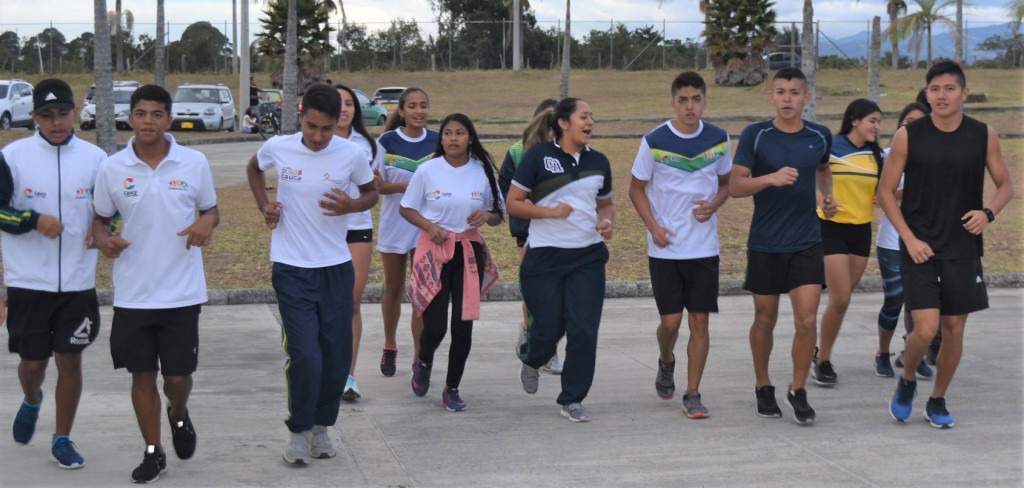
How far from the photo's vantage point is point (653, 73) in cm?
5384

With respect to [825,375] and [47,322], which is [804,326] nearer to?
[825,375]

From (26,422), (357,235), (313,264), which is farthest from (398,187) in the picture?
(26,422)

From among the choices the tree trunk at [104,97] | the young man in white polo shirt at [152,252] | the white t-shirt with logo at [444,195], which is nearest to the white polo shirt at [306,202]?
the young man in white polo shirt at [152,252]

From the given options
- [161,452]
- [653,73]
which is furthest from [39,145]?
[653,73]

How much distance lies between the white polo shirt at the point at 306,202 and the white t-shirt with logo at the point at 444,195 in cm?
111

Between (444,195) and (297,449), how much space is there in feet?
6.54

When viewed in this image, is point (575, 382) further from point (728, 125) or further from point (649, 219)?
point (728, 125)

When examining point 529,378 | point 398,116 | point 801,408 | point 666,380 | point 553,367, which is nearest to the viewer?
point 801,408

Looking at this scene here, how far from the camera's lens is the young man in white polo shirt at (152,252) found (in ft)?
19.0

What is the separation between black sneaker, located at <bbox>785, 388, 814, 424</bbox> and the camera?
7109 millimetres

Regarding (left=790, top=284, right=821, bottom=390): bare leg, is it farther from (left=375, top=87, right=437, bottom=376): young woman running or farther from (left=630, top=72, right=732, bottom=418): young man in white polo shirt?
(left=375, top=87, right=437, bottom=376): young woman running

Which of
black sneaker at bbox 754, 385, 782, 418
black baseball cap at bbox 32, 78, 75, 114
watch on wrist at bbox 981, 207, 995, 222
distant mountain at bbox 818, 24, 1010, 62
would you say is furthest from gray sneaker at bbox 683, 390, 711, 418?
distant mountain at bbox 818, 24, 1010, 62

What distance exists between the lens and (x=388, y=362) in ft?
27.5

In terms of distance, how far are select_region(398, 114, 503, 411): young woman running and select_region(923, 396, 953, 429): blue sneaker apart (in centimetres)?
270
